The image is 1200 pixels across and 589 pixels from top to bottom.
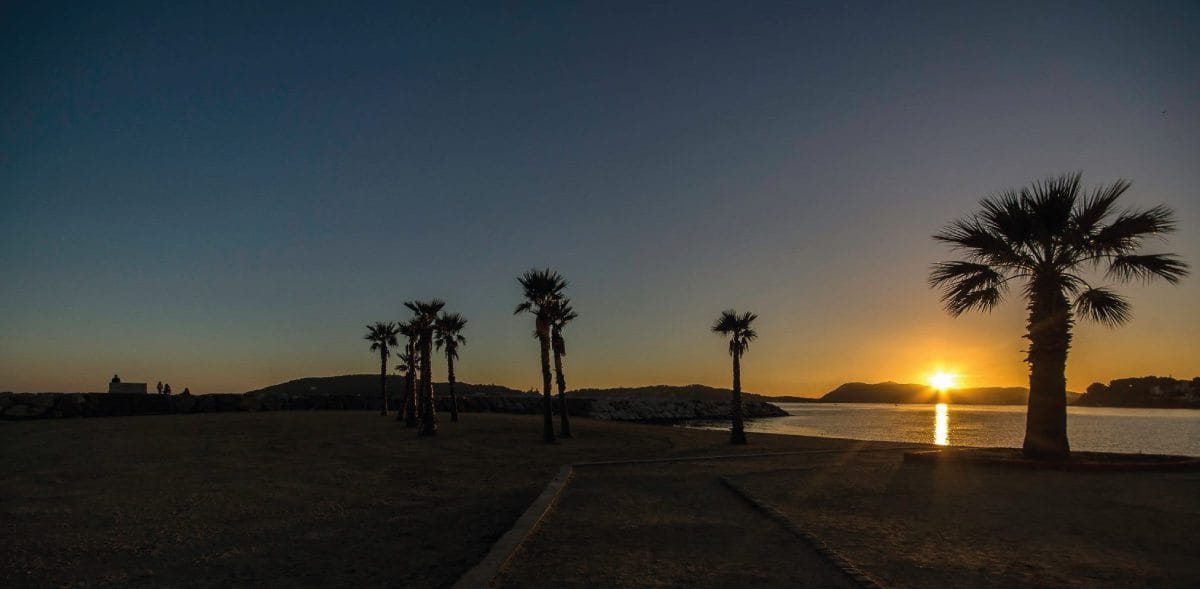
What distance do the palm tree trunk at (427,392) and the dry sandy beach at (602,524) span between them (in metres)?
14.3

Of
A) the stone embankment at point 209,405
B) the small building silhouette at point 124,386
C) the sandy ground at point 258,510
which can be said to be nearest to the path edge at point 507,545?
the sandy ground at point 258,510

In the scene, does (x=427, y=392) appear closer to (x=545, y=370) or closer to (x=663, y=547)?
(x=545, y=370)

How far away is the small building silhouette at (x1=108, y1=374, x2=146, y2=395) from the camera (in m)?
69.5

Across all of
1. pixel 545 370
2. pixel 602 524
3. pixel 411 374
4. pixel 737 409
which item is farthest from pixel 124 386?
pixel 602 524

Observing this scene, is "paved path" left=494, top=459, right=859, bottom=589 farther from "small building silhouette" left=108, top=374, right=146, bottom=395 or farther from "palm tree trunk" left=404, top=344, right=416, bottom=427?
"small building silhouette" left=108, top=374, right=146, bottom=395

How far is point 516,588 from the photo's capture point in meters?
6.60

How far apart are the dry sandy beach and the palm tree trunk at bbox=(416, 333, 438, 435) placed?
14.3 metres

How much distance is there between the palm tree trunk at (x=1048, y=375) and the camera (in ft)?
57.9

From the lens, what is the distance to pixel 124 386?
7044 centimetres

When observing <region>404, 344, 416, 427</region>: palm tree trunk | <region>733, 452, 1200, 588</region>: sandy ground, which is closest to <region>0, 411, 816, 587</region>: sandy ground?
<region>733, 452, 1200, 588</region>: sandy ground

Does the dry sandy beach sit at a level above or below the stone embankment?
above

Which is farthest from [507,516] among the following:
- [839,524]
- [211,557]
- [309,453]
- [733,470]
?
[309,453]

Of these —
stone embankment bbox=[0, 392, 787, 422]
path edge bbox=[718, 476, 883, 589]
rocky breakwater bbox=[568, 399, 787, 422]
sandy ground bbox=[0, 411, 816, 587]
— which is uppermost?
path edge bbox=[718, 476, 883, 589]

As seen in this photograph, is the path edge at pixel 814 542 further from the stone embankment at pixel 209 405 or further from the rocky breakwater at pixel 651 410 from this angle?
the rocky breakwater at pixel 651 410
